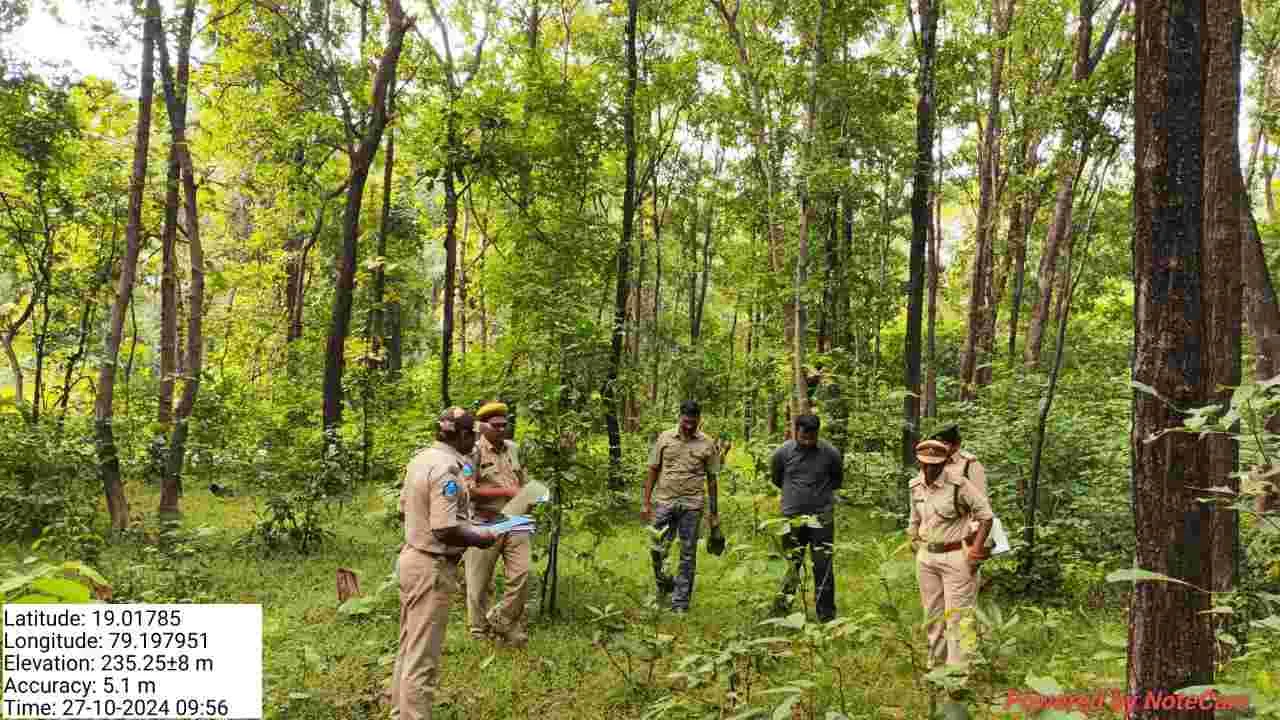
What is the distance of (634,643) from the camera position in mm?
4648

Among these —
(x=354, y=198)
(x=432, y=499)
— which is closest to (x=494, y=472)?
(x=432, y=499)

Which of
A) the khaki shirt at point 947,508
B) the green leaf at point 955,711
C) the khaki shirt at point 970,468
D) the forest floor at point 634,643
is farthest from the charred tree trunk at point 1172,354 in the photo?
the khaki shirt at point 970,468

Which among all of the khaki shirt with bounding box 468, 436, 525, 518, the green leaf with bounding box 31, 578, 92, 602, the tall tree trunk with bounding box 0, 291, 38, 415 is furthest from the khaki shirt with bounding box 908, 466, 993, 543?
the tall tree trunk with bounding box 0, 291, 38, 415

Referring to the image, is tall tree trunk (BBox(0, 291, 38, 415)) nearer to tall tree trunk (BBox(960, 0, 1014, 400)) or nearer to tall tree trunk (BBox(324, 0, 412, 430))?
tall tree trunk (BBox(324, 0, 412, 430))

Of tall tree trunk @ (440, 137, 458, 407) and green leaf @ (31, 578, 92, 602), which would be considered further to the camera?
tall tree trunk @ (440, 137, 458, 407)

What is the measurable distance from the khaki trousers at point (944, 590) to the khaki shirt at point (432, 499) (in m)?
3.18

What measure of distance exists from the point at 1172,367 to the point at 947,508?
2.50 meters

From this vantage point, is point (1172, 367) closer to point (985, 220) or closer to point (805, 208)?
point (805, 208)

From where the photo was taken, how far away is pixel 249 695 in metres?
4.50

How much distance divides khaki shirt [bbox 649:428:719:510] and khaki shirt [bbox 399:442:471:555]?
2851mm

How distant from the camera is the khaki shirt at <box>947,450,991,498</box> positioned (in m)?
5.40

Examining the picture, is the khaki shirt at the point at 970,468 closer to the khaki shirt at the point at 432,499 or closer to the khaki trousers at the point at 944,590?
the khaki trousers at the point at 944,590

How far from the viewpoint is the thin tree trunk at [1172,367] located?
3.14 m

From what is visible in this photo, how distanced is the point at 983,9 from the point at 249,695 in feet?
65.7
